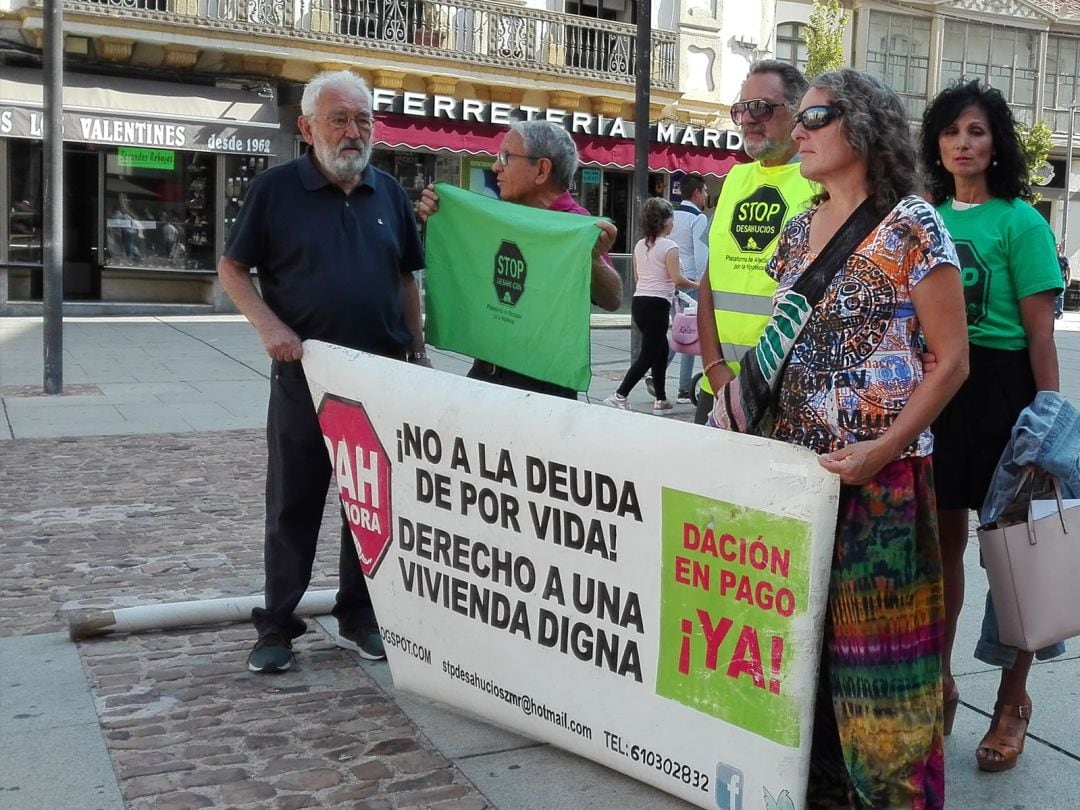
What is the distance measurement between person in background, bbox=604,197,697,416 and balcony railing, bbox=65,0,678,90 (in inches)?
467

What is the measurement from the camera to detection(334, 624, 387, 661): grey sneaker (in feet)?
14.9

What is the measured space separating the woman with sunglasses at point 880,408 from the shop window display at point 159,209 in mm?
19128

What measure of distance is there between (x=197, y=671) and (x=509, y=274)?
5.60 feet

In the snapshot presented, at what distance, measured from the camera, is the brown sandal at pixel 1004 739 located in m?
3.68

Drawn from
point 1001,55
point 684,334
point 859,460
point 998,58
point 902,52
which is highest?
point 1001,55

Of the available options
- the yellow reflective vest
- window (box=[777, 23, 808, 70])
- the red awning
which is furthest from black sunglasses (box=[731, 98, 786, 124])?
window (box=[777, 23, 808, 70])

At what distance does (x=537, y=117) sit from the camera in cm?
2386

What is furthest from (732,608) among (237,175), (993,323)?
(237,175)

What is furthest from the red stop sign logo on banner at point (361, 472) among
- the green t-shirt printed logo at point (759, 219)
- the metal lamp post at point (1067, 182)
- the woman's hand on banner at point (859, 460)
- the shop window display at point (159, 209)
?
the metal lamp post at point (1067, 182)

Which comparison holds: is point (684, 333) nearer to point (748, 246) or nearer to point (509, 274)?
point (509, 274)

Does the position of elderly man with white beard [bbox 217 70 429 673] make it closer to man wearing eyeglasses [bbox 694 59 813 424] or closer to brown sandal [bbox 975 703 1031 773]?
man wearing eyeglasses [bbox 694 59 813 424]

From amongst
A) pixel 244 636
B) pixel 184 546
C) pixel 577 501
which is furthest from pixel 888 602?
pixel 184 546

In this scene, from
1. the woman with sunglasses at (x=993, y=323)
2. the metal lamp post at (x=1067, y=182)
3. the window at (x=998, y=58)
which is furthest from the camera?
the metal lamp post at (x=1067, y=182)

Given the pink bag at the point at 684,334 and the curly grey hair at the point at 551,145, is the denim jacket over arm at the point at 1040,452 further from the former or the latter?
the pink bag at the point at 684,334
